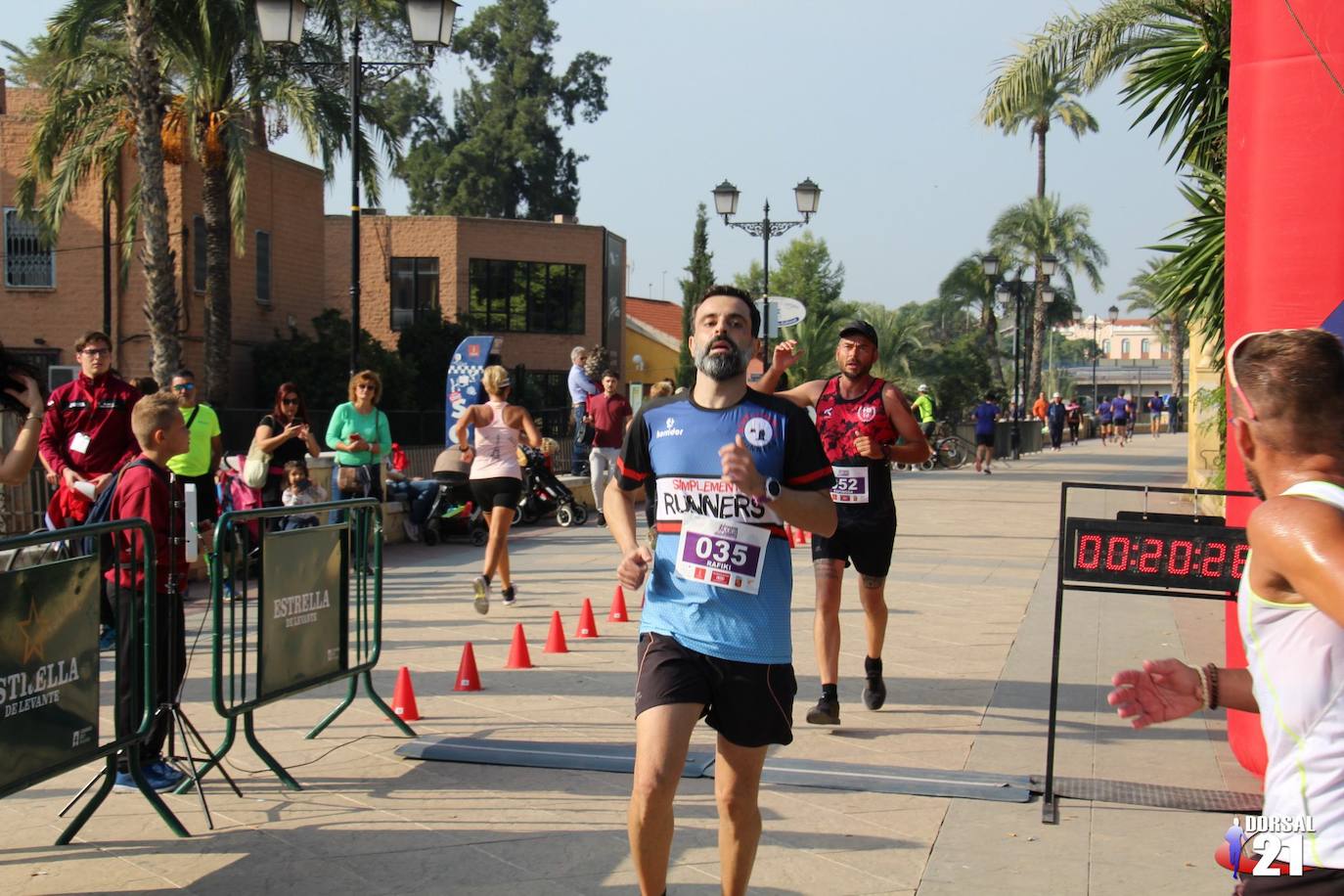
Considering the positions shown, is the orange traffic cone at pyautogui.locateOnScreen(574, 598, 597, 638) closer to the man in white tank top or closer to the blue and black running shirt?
the blue and black running shirt

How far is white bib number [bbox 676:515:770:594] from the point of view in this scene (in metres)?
4.12

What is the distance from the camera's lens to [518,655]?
27.4 feet

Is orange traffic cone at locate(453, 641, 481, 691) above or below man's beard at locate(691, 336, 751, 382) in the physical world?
below

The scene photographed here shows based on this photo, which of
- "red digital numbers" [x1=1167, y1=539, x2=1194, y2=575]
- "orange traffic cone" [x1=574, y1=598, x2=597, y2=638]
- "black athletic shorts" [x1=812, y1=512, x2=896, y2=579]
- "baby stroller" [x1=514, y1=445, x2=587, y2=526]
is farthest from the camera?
"baby stroller" [x1=514, y1=445, x2=587, y2=526]

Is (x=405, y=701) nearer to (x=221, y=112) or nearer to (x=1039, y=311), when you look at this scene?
(x=221, y=112)

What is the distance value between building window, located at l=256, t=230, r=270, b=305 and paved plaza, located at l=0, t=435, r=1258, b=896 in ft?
77.9

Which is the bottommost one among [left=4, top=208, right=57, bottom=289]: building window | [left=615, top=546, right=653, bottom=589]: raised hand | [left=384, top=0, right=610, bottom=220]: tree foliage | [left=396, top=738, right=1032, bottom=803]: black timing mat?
[left=396, top=738, right=1032, bottom=803]: black timing mat

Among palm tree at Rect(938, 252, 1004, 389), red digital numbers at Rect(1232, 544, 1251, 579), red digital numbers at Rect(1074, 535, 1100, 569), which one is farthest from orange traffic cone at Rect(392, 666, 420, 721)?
palm tree at Rect(938, 252, 1004, 389)

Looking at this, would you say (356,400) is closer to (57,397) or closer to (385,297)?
(57,397)

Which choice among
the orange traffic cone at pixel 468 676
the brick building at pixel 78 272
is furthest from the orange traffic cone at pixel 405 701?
the brick building at pixel 78 272

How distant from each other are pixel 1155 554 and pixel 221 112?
69.6 feet

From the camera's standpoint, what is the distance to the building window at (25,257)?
28.9m

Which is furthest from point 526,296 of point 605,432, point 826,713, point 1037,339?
point 826,713

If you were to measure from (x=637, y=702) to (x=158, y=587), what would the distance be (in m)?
2.57
